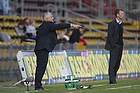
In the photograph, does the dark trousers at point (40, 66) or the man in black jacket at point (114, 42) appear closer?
the dark trousers at point (40, 66)

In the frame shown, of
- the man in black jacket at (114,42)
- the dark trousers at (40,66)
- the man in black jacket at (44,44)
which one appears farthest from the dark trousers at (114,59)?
the dark trousers at (40,66)

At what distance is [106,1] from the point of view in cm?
2933

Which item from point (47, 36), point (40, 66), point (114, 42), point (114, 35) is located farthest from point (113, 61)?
point (40, 66)

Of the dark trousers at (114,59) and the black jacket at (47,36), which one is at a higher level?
the black jacket at (47,36)

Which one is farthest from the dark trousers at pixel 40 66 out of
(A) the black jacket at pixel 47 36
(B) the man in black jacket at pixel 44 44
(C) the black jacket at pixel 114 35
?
(C) the black jacket at pixel 114 35

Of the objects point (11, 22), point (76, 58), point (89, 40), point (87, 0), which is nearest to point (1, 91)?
point (76, 58)

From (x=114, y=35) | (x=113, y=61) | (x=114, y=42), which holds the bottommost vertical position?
(x=113, y=61)

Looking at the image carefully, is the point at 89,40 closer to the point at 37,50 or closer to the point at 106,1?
the point at 106,1

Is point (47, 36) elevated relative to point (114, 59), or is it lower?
elevated

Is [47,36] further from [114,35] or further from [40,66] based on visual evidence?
[114,35]

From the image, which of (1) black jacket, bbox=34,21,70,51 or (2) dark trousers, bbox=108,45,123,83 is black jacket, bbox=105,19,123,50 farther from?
(1) black jacket, bbox=34,21,70,51

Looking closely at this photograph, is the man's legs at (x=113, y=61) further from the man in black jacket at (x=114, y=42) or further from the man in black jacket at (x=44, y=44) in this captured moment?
the man in black jacket at (x=44, y=44)

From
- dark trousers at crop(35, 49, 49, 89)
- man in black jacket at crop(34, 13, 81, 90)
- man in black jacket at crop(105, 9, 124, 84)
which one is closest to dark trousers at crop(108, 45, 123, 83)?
man in black jacket at crop(105, 9, 124, 84)

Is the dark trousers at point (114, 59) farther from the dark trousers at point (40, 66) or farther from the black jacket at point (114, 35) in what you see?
the dark trousers at point (40, 66)
